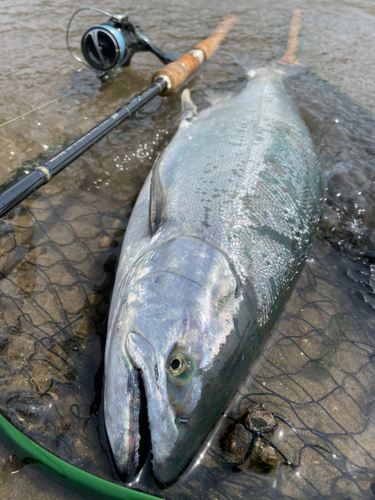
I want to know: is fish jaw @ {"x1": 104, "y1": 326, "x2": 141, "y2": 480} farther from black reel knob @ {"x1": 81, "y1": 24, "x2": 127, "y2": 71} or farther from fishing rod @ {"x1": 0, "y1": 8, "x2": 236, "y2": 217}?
black reel knob @ {"x1": 81, "y1": 24, "x2": 127, "y2": 71}

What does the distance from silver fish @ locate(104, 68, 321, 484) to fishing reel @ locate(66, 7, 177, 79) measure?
1764mm

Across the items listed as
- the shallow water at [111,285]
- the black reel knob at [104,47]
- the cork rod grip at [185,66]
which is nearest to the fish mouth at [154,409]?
the shallow water at [111,285]

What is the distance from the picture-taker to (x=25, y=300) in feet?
8.34

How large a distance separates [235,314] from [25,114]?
360cm

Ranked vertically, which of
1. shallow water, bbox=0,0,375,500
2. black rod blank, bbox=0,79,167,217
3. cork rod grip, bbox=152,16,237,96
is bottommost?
shallow water, bbox=0,0,375,500

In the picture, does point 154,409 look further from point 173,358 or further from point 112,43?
point 112,43

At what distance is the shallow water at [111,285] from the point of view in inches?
78.4

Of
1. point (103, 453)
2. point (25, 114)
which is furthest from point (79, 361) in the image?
point (25, 114)

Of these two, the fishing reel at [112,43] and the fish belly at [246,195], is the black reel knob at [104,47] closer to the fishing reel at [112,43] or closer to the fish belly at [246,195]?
the fishing reel at [112,43]

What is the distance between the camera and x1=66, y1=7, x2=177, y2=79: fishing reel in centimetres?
417

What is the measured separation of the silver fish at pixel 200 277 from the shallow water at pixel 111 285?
36 cm

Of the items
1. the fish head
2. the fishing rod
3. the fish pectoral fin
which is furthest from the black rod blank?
the fish head

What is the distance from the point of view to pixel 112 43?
4199mm

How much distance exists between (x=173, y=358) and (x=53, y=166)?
1.62m
